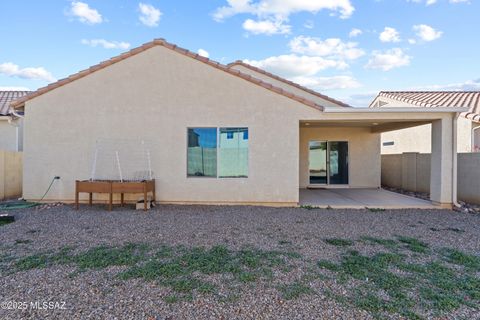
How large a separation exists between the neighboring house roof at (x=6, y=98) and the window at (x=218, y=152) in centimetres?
1070

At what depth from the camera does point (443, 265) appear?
4520 mm

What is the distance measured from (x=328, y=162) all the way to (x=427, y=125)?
643 centimetres

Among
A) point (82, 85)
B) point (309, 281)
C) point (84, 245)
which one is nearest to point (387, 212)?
point (309, 281)

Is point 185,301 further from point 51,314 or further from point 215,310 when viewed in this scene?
point 51,314

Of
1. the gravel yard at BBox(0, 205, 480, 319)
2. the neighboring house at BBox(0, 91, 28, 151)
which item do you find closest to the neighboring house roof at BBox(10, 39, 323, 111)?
the gravel yard at BBox(0, 205, 480, 319)

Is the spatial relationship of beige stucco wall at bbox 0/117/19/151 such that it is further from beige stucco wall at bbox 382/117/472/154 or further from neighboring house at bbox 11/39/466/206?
beige stucco wall at bbox 382/117/472/154

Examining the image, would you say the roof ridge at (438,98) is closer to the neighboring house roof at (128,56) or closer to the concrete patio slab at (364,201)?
the concrete patio slab at (364,201)

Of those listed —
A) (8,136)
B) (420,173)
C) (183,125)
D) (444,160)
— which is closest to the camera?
(444,160)

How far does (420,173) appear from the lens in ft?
42.3

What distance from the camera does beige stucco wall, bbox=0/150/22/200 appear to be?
10.6 meters

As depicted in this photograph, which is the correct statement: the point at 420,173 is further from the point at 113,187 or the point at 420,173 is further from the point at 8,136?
the point at 8,136

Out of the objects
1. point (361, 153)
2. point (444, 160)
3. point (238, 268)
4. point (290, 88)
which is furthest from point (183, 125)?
point (361, 153)

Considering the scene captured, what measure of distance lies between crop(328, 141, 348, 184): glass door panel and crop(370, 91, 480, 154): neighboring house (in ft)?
13.9

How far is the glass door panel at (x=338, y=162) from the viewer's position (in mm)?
14312
